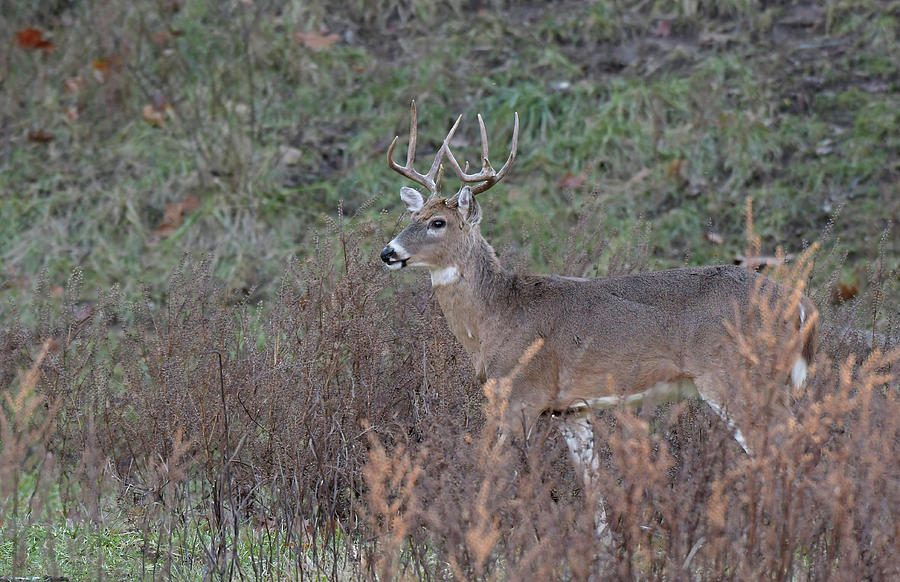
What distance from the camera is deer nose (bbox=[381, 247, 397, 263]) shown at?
17.9ft

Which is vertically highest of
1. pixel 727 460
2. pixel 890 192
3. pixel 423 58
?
pixel 727 460

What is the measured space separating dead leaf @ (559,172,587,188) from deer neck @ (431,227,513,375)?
3440 millimetres

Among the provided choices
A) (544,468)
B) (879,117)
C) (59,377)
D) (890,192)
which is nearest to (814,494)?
(544,468)

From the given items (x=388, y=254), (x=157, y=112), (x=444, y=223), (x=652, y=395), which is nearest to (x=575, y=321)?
(x=652, y=395)

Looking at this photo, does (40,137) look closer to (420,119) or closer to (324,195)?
(324,195)

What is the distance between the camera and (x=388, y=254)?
215 inches

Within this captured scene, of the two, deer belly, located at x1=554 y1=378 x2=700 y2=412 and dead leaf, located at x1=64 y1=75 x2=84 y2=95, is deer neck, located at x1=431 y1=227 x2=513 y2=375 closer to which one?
deer belly, located at x1=554 y1=378 x2=700 y2=412

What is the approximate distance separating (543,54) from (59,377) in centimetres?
593

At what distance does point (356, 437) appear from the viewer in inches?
195

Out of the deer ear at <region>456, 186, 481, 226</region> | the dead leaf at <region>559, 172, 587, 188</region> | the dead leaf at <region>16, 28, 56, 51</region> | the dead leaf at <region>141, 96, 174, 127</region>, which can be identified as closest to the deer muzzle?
the deer ear at <region>456, 186, 481, 226</region>

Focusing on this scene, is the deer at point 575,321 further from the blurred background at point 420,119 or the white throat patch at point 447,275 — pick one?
the blurred background at point 420,119

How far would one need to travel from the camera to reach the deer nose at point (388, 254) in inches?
215

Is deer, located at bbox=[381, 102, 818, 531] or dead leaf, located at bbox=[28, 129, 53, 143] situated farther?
dead leaf, located at bbox=[28, 129, 53, 143]

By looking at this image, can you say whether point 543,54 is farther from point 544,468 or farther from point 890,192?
point 544,468
